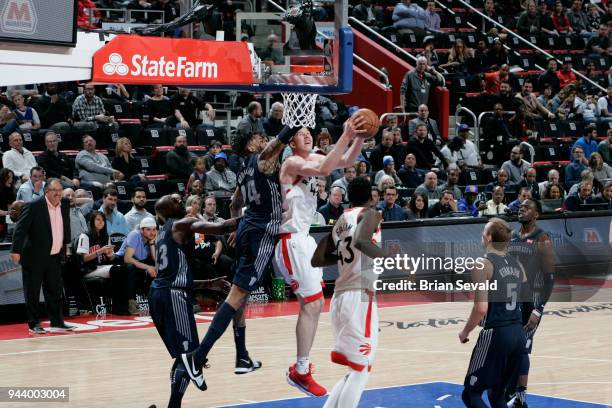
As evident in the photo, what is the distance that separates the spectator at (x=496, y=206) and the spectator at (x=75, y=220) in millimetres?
6356

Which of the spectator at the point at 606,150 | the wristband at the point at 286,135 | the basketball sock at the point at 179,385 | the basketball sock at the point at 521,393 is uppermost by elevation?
the wristband at the point at 286,135

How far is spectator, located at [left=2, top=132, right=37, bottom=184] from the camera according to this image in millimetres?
15969

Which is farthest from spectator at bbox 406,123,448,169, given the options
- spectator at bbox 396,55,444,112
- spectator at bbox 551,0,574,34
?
spectator at bbox 551,0,574,34

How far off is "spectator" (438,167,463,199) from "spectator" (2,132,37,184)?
6666 mm

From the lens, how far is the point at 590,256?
1927 centimetres

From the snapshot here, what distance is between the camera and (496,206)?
60.2ft

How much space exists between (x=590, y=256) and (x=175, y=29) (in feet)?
35.0

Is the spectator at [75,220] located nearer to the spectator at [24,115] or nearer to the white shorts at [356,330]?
the spectator at [24,115]

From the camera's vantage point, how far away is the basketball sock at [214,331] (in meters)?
8.87

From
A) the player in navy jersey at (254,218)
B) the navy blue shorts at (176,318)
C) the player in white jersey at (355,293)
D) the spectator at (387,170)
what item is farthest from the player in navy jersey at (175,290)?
the spectator at (387,170)

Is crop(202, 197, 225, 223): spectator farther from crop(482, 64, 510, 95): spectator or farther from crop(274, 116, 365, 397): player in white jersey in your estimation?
crop(482, 64, 510, 95): spectator

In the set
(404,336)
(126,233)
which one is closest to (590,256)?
(404,336)

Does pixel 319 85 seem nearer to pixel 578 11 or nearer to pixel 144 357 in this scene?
pixel 144 357

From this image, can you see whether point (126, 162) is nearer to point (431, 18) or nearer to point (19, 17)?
point (19, 17)
